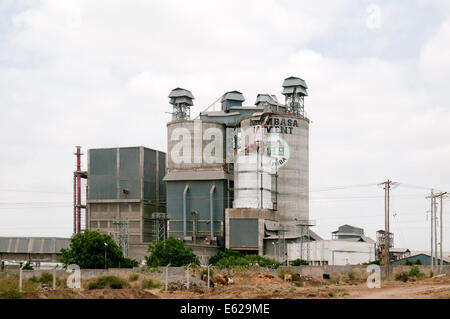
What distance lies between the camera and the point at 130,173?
123938 millimetres

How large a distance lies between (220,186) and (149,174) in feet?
51.6

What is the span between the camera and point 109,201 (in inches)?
4892

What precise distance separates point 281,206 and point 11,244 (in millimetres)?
45197

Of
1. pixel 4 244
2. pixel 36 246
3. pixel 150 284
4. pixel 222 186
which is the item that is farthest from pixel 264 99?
pixel 150 284

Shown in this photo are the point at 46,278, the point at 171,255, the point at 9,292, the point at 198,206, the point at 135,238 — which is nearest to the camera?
the point at 9,292

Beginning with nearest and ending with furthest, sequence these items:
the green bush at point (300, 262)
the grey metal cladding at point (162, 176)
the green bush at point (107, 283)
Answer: the green bush at point (107, 283) < the green bush at point (300, 262) < the grey metal cladding at point (162, 176)

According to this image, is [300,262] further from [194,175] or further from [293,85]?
[293,85]

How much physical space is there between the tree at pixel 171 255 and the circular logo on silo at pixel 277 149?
89.7ft

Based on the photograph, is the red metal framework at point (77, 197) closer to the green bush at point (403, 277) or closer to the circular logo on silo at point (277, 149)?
the circular logo on silo at point (277, 149)

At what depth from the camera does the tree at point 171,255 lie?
91.4 m

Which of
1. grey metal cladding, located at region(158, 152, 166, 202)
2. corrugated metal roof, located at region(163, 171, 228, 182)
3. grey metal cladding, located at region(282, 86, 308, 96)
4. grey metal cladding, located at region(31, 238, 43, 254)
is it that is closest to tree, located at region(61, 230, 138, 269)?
grey metal cladding, located at region(31, 238, 43, 254)

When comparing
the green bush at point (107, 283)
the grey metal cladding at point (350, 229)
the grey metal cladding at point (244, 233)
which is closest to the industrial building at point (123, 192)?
the grey metal cladding at point (244, 233)
